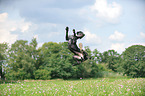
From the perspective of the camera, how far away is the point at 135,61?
22.5 meters

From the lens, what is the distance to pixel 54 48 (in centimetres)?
2742

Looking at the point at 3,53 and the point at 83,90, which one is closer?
the point at 83,90

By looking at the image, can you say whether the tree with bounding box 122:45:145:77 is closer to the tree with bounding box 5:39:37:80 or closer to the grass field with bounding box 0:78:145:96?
A: the grass field with bounding box 0:78:145:96

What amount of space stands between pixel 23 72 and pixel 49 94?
54.5ft

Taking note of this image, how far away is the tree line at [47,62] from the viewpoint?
22938 mm

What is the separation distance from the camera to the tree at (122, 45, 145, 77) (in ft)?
72.4

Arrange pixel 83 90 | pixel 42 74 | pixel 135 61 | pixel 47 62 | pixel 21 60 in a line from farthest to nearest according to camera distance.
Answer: pixel 47 62 < pixel 21 60 < pixel 42 74 < pixel 135 61 < pixel 83 90

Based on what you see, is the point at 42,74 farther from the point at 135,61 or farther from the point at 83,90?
the point at 83,90

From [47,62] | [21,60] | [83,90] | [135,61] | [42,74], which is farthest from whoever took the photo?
[47,62]

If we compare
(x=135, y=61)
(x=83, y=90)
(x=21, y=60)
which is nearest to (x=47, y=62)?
(x=21, y=60)

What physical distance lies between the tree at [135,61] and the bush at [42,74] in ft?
38.5

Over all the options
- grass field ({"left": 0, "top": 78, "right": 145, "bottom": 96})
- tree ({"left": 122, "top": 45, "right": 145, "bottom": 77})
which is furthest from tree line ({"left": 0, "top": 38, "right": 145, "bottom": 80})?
grass field ({"left": 0, "top": 78, "right": 145, "bottom": 96})

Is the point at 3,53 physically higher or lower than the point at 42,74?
higher

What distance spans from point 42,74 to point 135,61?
45.7 feet
